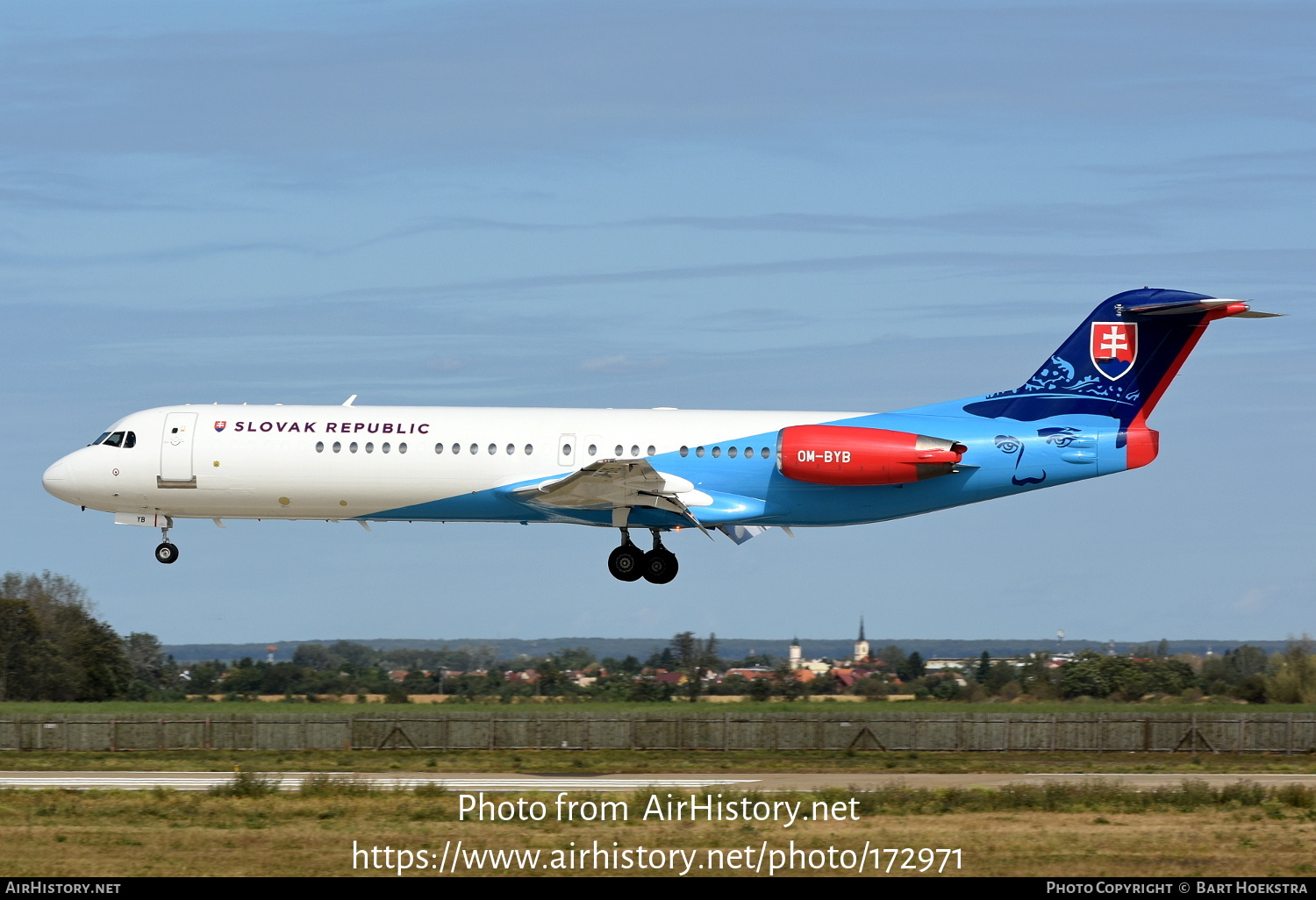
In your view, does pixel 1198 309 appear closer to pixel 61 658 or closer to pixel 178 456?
pixel 178 456

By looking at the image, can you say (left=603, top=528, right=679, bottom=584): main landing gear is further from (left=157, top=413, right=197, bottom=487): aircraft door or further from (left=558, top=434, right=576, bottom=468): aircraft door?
(left=157, top=413, right=197, bottom=487): aircraft door

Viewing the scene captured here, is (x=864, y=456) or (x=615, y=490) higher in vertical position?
(x=864, y=456)

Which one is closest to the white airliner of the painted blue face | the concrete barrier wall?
the painted blue face

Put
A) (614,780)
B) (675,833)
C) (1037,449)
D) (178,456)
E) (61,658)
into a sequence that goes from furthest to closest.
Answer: (61,658)
(178,456)
(1037,449)
(614,780)
(675,833)

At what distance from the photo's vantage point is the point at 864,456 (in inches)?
1321

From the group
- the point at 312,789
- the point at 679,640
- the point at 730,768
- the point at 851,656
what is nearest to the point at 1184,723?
the point at 730,768

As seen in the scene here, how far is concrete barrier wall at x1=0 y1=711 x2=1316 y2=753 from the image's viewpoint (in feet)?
118

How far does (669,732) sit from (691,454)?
20.8 ft

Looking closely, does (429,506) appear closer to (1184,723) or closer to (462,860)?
(462,860)

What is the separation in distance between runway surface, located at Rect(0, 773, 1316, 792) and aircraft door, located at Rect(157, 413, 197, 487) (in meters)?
6.92

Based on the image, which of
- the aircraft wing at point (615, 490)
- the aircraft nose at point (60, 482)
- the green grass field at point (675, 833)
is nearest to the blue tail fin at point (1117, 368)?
the aircraft wing at point (615, 490)

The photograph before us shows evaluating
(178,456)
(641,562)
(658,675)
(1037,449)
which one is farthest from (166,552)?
(658,675)

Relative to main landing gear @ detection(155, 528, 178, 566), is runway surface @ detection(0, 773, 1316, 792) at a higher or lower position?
lower

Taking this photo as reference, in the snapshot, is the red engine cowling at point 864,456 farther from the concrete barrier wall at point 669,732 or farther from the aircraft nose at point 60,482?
the aircraft nose at point 60,482
